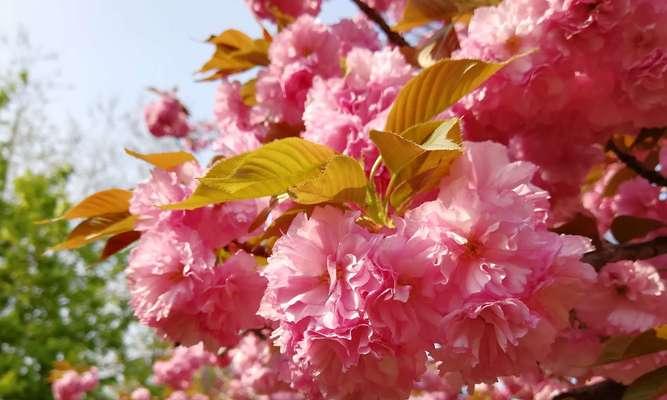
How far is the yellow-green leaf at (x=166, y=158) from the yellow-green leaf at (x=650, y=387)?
2.67 feet

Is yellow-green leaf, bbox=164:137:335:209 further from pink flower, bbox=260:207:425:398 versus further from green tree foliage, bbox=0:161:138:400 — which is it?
green tree foliage, bbox=0:161:138:400

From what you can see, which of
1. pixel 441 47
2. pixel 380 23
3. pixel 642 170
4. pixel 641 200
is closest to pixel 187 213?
pixel 441 47

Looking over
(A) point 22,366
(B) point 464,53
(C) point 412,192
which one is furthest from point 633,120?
(A) point 22,366

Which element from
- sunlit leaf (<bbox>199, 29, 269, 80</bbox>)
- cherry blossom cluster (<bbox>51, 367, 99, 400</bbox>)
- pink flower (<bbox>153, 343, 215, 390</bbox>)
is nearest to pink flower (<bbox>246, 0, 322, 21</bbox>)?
sunlit leaf (<bbox>199, 29, 269, 80</bbox>)

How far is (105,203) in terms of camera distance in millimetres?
1116

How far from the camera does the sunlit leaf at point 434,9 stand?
3.95 feet

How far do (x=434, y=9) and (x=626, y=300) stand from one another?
683 millimetres

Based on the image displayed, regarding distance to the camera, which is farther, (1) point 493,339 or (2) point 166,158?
(2) point 166,158

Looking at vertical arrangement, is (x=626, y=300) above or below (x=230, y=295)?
below

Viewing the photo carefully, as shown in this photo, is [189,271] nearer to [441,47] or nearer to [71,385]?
[441,47]

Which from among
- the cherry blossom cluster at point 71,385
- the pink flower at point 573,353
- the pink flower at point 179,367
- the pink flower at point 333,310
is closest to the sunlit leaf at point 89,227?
the pink flower at point 333,310

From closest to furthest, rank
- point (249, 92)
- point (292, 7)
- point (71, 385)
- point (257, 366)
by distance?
point (249, 92), point (292, 7), point (257, 366), point (71, 385)

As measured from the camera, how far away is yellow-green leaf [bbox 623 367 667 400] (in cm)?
95

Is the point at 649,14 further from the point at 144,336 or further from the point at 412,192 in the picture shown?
the point at 144,336
